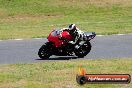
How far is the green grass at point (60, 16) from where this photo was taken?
97.8 ft

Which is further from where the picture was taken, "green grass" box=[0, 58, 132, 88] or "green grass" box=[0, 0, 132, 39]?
"green grass" box=[0, 0, 132, 39]

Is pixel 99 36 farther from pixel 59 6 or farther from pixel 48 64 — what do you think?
pixel 59 6

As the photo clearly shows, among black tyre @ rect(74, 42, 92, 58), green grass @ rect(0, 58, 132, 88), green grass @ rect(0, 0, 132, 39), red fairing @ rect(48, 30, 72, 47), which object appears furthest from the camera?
green grass @ rect(0, 0, 132, 39)

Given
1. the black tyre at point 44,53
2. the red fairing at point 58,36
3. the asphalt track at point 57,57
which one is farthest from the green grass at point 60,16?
the red fairing at point 58,36

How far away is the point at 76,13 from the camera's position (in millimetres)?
40125

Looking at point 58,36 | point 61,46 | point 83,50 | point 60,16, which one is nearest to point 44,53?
point 61,46

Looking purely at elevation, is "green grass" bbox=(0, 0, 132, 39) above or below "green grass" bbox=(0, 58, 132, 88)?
below

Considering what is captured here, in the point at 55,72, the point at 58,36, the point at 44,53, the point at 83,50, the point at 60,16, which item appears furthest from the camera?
the point at 60,16

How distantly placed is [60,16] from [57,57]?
19796mm

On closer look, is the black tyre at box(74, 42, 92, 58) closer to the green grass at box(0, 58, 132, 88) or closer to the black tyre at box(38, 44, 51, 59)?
the black tyre at box(38, 44, 51, 59)

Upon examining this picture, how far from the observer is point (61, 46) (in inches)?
734

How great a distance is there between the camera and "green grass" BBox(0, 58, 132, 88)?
12500 millimetres

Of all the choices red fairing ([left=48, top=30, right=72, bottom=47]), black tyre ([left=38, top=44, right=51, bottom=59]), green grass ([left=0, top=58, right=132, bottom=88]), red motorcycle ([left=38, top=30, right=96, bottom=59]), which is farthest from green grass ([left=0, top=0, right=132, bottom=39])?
green grass ([left=0, top=58, right=132, bottom=88])

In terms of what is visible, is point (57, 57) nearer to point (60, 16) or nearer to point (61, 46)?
point (61, 46)
